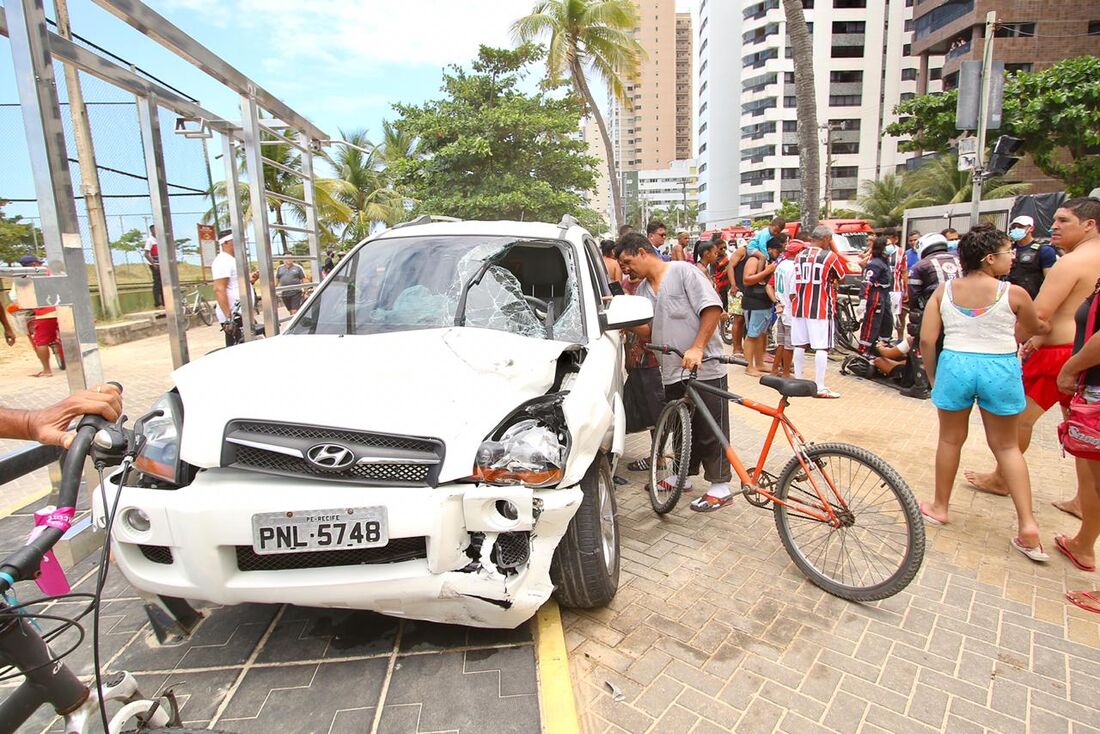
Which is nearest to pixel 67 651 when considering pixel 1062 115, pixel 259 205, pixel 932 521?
pixel 932 521

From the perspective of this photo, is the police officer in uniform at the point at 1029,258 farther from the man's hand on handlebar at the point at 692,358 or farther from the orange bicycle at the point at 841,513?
the orange bicycle at the point at 841,513

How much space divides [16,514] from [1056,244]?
7.42 m

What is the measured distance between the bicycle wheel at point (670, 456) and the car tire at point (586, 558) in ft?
4.28

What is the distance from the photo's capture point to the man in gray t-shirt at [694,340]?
4129 millimetres

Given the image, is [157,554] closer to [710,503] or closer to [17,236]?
[710,503]

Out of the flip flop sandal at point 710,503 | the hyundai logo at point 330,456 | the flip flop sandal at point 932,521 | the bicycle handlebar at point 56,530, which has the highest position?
the bicycle handlebar at point 56,530

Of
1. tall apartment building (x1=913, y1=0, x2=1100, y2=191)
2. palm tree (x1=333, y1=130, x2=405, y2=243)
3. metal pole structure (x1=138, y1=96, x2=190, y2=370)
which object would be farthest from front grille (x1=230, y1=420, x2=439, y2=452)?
tall apartment building (x1=913, y1=0, x2=1100, y2=191)

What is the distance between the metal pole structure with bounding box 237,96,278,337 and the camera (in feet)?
18.6

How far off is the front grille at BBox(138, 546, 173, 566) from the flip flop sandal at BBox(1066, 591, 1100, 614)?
425 cm

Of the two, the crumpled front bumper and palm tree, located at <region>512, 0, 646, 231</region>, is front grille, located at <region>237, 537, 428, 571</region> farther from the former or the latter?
palm tree, located at <region>512, 0, 646, 231</region>

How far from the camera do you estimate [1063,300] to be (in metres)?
3.82

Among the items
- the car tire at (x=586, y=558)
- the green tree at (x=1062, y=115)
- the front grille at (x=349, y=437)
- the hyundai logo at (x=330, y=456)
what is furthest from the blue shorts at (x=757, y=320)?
the green tree at (x=1062, y=115)

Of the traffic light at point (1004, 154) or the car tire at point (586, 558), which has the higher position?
the traffic light at point (1004, 154)

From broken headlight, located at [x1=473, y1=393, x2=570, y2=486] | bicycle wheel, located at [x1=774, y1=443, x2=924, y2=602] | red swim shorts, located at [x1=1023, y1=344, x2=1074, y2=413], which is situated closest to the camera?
broken headlight, located at [x1=473, y1=393, x2=570, y2=486]
